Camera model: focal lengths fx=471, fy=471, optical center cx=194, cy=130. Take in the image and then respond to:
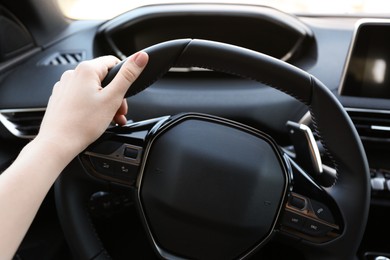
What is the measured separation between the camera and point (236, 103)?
137 cm

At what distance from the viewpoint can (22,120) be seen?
1.43 m

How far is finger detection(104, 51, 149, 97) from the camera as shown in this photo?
2.45 ft

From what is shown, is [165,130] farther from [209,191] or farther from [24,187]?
[24,187]

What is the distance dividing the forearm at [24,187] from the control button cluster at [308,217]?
0.41 m

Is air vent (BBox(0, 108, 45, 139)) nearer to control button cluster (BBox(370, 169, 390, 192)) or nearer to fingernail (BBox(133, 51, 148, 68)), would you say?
fingernail (BBox(133, 51, 148, 68))

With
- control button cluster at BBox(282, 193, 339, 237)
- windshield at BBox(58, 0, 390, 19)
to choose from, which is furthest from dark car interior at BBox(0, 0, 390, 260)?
windshield at BBox(58, 0, 390, 19)

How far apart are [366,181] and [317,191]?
3.6 inches

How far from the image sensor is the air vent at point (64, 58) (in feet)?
5.09

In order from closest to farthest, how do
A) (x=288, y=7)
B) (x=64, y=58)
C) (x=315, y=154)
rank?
1. (x=315, y=154)
2. (x=64, y=58)
3. (x=288, y=7)

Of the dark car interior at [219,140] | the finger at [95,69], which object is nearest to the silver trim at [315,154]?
the dark car interior at [219,140]

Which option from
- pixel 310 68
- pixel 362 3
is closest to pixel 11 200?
pixel 310 68

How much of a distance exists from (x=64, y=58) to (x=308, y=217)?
106 cm

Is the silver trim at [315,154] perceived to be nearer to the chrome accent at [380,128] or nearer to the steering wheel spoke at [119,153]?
the steering wheel spoke at [119,153]

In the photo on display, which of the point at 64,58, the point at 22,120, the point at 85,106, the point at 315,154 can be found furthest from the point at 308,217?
the point at 64,58
